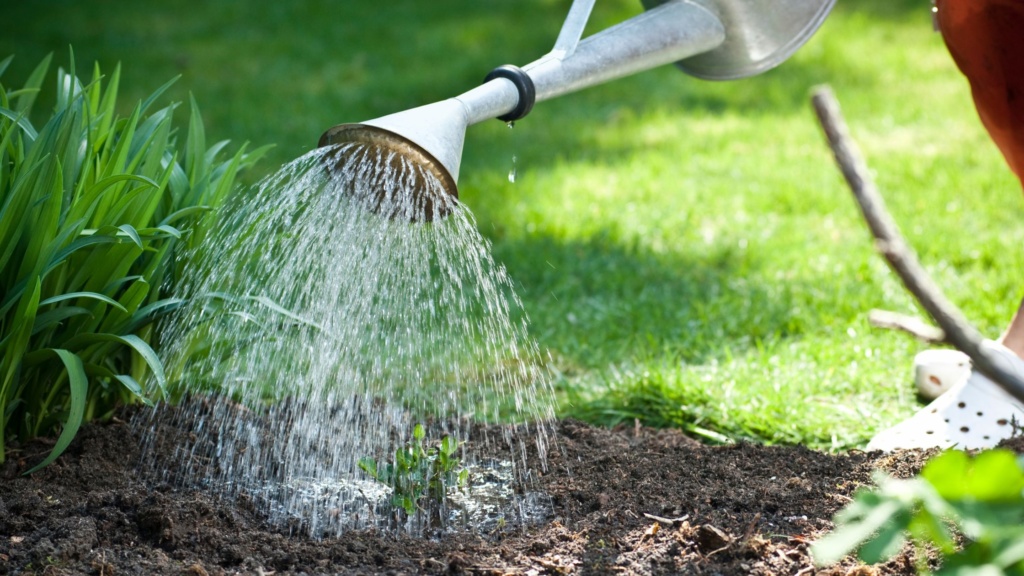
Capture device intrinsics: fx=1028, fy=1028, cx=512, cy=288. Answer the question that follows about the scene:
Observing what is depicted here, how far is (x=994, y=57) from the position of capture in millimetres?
2572

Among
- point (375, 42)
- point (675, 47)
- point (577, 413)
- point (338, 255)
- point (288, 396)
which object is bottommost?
point (577, 413)

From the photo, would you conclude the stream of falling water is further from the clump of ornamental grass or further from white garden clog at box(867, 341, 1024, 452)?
white garden clog at box(867, 341, 1024, 452)

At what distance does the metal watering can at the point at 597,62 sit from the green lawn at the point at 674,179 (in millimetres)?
964

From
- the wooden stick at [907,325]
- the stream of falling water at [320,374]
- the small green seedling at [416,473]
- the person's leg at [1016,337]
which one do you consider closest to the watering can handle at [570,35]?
the stream of falling water at [320,374]

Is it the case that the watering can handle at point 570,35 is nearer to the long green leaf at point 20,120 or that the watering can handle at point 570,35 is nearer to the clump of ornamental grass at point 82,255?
the clump of ornamental grass at point 82,255

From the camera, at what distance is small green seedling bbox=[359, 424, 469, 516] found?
213 cm

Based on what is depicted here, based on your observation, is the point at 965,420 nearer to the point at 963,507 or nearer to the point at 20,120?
the point at 963,507

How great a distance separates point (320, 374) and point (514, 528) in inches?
40.4

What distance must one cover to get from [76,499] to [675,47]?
157cm

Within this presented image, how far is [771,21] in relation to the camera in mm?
2439

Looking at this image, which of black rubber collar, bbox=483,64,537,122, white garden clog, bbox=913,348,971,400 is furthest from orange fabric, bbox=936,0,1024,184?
black rubber collar, bbox=483,64,537,122

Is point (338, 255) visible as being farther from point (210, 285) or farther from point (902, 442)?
point (902, 442)

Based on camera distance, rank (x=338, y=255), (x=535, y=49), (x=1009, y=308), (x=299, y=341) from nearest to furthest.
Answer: (x=338, y=255), (x=299, y=341), (x=1009, y=308), (x=535, y=49)

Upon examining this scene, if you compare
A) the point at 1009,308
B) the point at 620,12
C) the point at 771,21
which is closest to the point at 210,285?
the point at 771,21
